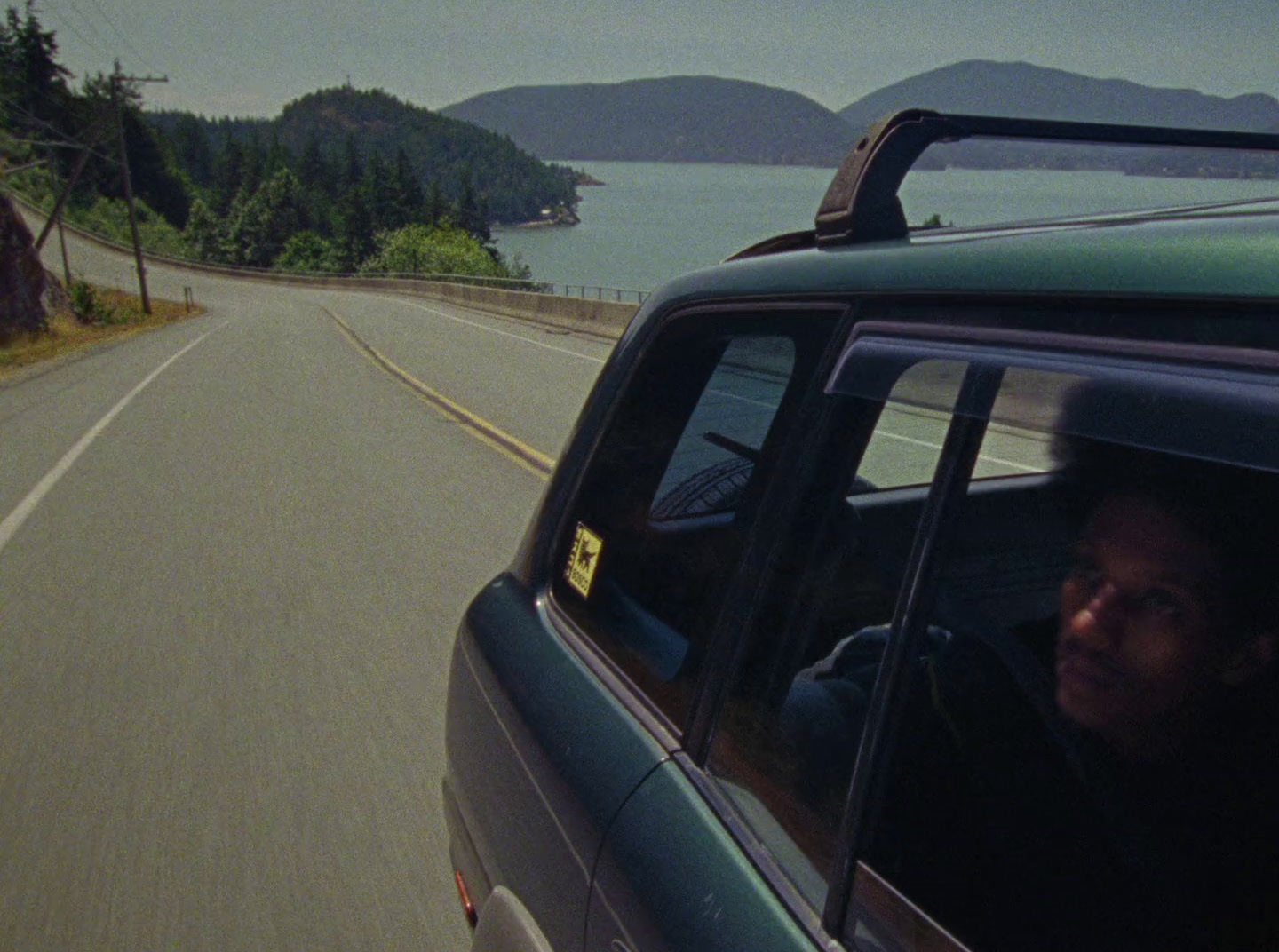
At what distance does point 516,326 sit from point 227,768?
86.4 feet

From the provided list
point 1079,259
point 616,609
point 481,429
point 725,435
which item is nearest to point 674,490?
point 725,435

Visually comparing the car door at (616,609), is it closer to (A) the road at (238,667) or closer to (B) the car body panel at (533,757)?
(B) the car body panel at (533,757)

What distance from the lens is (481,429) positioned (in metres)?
12.6

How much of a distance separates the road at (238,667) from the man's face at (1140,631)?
2.33 m

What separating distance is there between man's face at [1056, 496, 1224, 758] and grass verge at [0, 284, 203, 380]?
24598 mm

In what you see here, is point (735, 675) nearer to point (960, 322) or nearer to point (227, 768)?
point (960, 322)

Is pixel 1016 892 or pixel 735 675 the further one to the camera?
pixel 735 675

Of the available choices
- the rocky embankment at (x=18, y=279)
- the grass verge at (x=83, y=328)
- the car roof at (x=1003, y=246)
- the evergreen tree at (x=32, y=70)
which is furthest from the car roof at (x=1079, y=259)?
the evergreen tree at (x=32, y=70)

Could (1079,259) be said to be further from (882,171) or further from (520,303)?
(520,303)

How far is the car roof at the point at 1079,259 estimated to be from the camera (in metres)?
0.98

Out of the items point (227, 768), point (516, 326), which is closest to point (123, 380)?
point (516, 326)

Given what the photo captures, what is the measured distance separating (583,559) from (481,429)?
34.6ft

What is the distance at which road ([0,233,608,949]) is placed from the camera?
3.31m

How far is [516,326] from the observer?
29922mm
